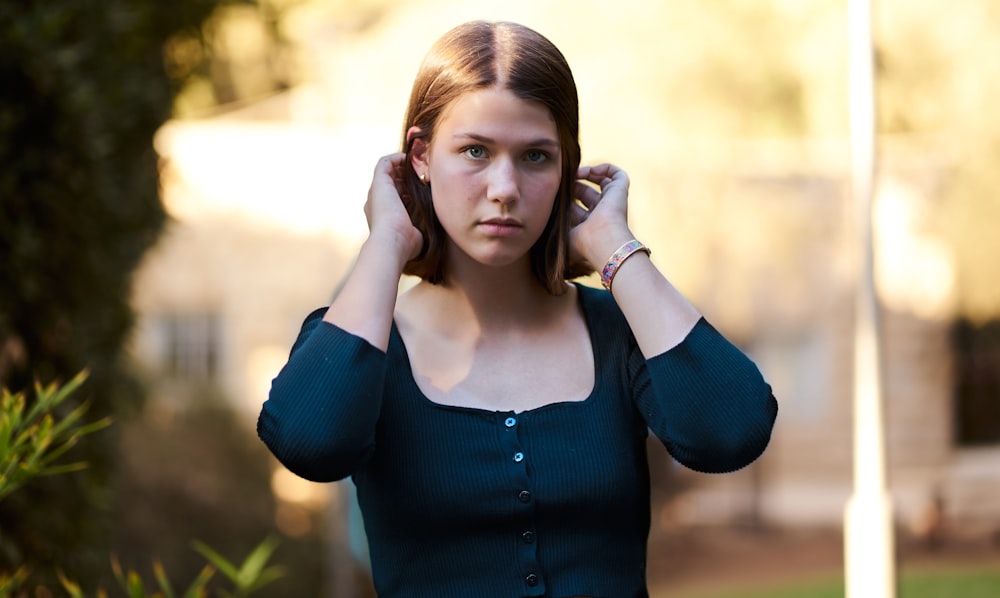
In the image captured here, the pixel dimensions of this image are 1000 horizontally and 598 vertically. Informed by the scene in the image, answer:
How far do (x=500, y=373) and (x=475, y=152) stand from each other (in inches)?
15.4

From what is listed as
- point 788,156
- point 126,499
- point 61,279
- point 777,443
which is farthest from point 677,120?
point 61,279

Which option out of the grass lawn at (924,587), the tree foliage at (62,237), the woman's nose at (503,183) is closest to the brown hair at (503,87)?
the woman's nose at (503,183)

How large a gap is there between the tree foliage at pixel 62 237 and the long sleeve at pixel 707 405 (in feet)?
10.1

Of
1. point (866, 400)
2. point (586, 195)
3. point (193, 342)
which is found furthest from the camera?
point (193, 342)

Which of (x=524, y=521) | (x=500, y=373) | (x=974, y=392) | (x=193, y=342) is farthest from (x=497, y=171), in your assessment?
(x=974, y=392)

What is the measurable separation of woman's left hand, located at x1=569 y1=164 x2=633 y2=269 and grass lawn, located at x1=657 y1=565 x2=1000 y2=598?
1287cm

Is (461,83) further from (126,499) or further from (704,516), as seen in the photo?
(704,516)

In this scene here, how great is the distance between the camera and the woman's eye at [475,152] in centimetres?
255

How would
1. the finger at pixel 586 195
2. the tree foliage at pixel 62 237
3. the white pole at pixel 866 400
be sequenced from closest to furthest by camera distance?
1. the finger at pixel 586 195
2. the tree foliage at pixel 62 237
3. the white pole at pixel 866 400

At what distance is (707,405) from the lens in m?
2.52

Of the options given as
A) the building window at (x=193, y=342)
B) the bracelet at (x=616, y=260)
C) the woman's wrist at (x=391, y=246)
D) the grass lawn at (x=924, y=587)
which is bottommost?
the grass lawn at (x=924, y=587)

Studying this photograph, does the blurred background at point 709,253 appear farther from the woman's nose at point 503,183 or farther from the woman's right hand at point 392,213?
the woman's nose at point 503,183

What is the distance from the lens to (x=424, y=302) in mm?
2729

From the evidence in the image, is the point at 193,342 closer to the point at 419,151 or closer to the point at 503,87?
the point at 419,151
